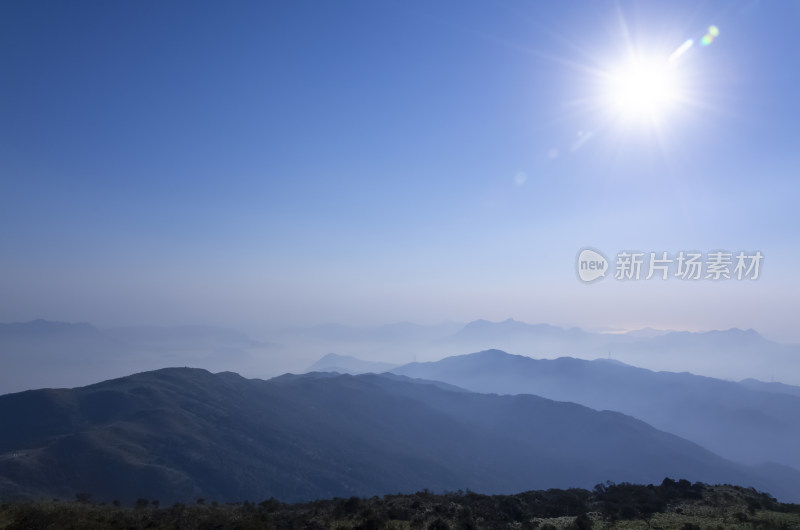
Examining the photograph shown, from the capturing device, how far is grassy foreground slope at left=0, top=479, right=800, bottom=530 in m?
20.8

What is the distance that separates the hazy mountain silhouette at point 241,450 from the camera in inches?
3681

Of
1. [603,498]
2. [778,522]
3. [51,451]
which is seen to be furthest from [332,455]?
[778,522]

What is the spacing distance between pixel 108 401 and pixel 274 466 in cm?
6234

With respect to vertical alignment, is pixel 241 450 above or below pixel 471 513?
below

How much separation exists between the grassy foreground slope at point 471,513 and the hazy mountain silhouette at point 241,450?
73902 millimetres

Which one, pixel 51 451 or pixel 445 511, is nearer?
pixel 445 511

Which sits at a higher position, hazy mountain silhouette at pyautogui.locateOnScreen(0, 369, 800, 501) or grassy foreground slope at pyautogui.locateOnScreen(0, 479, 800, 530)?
grassy foreground slope at pyautogui.locateOnScreen(0, 479, 800, 530)

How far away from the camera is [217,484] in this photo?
103 metres

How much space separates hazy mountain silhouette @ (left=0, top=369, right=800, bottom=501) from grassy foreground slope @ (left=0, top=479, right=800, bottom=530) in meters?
73.9

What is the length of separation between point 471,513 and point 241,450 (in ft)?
384

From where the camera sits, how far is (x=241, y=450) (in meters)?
122

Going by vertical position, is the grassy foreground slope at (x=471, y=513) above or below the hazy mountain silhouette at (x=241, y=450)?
above

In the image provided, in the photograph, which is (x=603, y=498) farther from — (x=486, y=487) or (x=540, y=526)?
(x=486, y=487)

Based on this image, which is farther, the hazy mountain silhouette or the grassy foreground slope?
the hazy mountain silhouette
